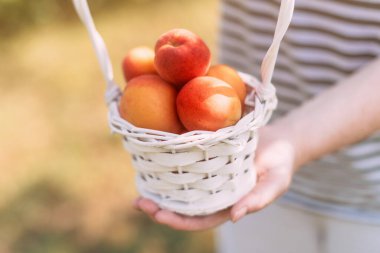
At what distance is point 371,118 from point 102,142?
1608 mm

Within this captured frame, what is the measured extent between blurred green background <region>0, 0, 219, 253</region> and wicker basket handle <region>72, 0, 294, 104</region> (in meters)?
1.16

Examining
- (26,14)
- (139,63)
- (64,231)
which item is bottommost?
(64,231)

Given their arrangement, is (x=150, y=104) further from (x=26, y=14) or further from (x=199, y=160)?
(x=26, y=14)

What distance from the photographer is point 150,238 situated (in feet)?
6.88

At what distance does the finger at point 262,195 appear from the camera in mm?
934

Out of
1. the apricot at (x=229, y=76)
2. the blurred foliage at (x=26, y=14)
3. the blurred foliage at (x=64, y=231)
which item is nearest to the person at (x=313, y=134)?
the apricot at (x=229, y=76)

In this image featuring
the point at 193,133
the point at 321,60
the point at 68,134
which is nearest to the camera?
the point at 193,133

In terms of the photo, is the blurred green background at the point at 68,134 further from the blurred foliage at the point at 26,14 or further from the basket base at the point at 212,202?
the basket base at the point at 212,202

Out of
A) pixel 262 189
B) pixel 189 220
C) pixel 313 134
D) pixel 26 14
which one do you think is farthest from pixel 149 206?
pixel 26 14

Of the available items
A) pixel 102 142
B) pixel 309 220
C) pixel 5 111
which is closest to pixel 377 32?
pixel 309 220

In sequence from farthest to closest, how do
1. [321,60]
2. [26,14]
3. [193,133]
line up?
[26,14] < [321,60] < [193,133]

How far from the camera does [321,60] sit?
1126mm

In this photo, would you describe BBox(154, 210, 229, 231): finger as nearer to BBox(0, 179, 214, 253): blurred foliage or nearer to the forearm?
the forearm

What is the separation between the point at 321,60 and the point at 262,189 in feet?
0.96
